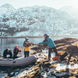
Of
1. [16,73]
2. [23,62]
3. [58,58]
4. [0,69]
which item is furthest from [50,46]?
[0,69]

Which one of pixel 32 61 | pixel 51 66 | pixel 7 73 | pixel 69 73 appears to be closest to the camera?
pixel 69 73

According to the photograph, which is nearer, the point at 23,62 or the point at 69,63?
the point at 69,63

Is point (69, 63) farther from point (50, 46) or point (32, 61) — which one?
point (32, 61)

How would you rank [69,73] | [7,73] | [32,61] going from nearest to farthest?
[69,73], [7,73], [32,61]

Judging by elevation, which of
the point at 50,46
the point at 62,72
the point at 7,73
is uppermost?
the point at 50,46

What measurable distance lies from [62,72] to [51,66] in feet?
6.44

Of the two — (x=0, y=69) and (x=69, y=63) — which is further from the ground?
(x=69, y=63)

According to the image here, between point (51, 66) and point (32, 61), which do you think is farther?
point (32, 61)

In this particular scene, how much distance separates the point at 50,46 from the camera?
15516mm

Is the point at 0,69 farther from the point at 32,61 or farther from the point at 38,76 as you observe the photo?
the point at 38,76

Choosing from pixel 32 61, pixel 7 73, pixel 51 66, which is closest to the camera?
pixel 51 66

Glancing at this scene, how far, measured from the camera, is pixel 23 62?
52.2ft

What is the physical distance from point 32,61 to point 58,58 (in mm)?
2861

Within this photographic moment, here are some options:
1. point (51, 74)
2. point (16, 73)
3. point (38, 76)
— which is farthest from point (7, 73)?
point (51, 74)
